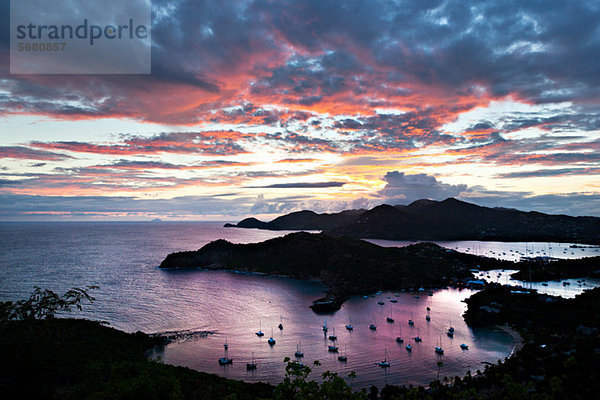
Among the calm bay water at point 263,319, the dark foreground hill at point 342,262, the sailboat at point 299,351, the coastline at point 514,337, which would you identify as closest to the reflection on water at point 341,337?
the calm bay water at point 263,319

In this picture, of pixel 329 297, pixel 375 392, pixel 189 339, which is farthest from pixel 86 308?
pixel 375 392

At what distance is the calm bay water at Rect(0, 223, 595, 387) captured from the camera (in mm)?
67062

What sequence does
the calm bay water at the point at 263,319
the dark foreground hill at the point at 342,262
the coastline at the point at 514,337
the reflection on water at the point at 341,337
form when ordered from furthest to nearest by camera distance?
the dark foreground hill at the point at 342,262
the coastline at the point at 514,337
the calm bay water at the point at 263,319
the reflection on water at the point at 341,337

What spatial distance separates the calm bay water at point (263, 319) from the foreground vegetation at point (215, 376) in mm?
7048

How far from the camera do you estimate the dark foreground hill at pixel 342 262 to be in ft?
459

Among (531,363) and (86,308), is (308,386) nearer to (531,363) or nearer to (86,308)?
(531,363)

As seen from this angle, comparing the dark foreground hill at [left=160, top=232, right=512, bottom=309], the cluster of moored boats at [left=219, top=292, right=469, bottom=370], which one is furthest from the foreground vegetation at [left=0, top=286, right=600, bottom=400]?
the dark foreground hill at [left=160, top=232, right=512, bottom=309]

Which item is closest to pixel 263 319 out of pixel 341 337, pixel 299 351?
pixel 299 351

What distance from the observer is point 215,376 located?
57.0 m

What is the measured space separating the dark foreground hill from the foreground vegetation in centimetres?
4649

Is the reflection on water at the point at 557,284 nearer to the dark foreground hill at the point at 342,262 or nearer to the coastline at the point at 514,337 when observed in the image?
the dark foreground hill at the point at 342,262

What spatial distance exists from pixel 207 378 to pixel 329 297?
2622 inches

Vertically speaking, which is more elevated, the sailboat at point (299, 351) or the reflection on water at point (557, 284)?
the sailboat at point (299, 351)

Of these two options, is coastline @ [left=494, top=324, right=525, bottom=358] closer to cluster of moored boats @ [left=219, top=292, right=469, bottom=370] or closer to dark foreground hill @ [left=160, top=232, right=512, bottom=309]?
cluster of moored boats @ [left=219, top=292, right=469, bottom=370]
